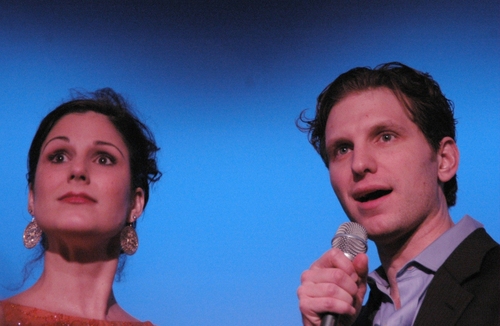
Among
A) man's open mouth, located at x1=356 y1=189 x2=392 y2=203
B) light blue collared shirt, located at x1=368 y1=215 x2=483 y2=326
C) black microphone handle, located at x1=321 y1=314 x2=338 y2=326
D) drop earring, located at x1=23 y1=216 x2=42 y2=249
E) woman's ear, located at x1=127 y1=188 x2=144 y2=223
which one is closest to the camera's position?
black microphone handle, located at x1=321 y1=314 x2=338 y2=326

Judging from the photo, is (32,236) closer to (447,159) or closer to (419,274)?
(419,274)

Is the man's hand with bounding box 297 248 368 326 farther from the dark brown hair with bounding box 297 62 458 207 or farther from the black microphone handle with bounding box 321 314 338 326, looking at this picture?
the dark brown hair with bounding box 297 62 458 207

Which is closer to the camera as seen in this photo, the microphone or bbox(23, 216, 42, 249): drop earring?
the microphone

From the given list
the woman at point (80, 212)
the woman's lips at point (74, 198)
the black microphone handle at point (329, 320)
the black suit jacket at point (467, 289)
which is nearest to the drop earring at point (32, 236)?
the woman at point (80, 212)

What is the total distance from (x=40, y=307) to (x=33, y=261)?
344mm

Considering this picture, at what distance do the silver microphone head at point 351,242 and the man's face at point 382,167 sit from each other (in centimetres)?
28

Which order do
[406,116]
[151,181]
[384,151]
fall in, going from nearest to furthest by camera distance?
[384,151] → [406,116] → [151,181]

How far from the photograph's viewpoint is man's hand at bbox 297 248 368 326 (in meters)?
1.41

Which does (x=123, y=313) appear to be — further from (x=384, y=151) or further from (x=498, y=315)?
(x=498, y=315)

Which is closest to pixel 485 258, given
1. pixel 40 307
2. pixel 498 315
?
pixel 498 315

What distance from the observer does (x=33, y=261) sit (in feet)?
7.44

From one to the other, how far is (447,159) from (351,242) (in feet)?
2.26

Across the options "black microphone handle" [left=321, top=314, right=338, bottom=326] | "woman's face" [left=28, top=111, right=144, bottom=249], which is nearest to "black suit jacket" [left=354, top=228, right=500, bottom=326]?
"black microphone handle" [left=321, top=314, right=338, bottom=326]

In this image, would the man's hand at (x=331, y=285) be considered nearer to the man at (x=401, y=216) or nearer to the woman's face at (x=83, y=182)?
the man at (x=401, y=216)
